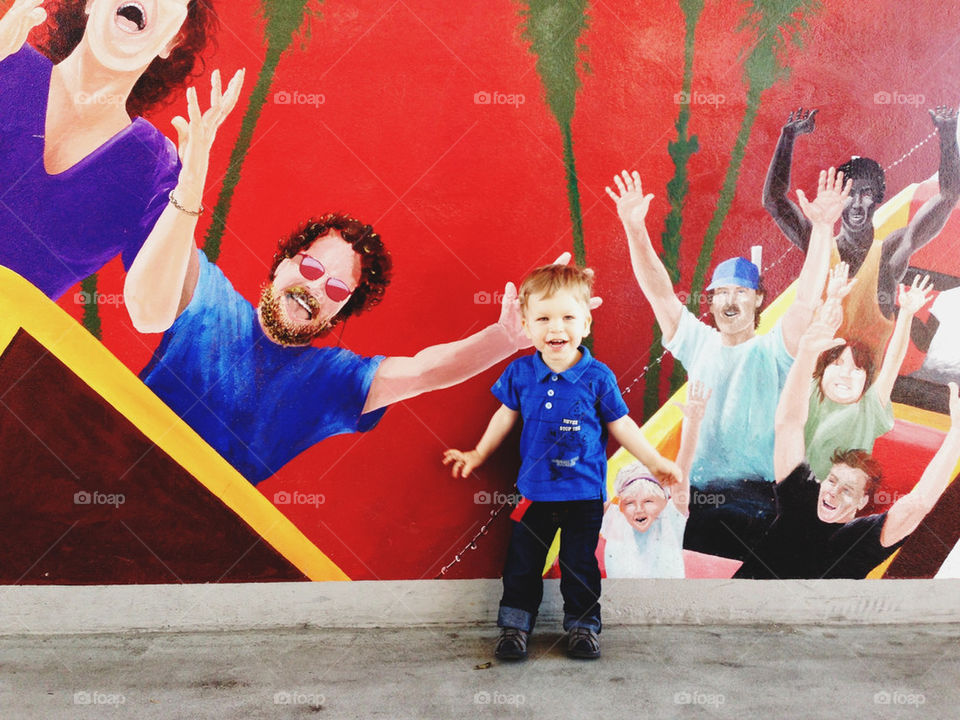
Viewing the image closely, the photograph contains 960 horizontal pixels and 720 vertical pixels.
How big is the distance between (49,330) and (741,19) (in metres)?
2.86

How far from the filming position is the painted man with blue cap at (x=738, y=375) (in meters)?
3.21

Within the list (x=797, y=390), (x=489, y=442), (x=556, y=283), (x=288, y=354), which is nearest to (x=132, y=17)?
(x=288, y=354)

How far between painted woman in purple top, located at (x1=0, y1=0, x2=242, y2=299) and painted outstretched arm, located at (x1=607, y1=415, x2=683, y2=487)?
1748 mm

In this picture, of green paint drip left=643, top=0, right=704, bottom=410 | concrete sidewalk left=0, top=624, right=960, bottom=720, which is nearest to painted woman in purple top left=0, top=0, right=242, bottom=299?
concrete sidewalk left=0, top=624, right=960, bottom=720

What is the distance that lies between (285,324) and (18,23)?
55.7 inches

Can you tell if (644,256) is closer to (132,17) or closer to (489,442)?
(489,442)

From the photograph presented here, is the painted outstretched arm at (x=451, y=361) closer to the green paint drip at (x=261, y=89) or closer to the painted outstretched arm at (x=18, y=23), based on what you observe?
the green paint drip at (x=261, y=89)

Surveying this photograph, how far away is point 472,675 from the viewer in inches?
105

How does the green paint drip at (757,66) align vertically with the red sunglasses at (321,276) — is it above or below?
above

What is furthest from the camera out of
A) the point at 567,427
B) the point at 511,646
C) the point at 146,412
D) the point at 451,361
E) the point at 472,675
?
the point at 451,361

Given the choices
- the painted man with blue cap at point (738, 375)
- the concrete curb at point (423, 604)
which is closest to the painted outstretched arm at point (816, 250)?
the painted man with blue cap at point (738, 375)

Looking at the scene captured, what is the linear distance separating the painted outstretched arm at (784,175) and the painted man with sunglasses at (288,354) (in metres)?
1.08

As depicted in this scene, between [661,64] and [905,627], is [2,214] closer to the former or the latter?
[661,64]

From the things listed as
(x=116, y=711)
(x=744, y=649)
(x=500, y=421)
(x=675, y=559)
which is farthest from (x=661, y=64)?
(x=116, y=711)
